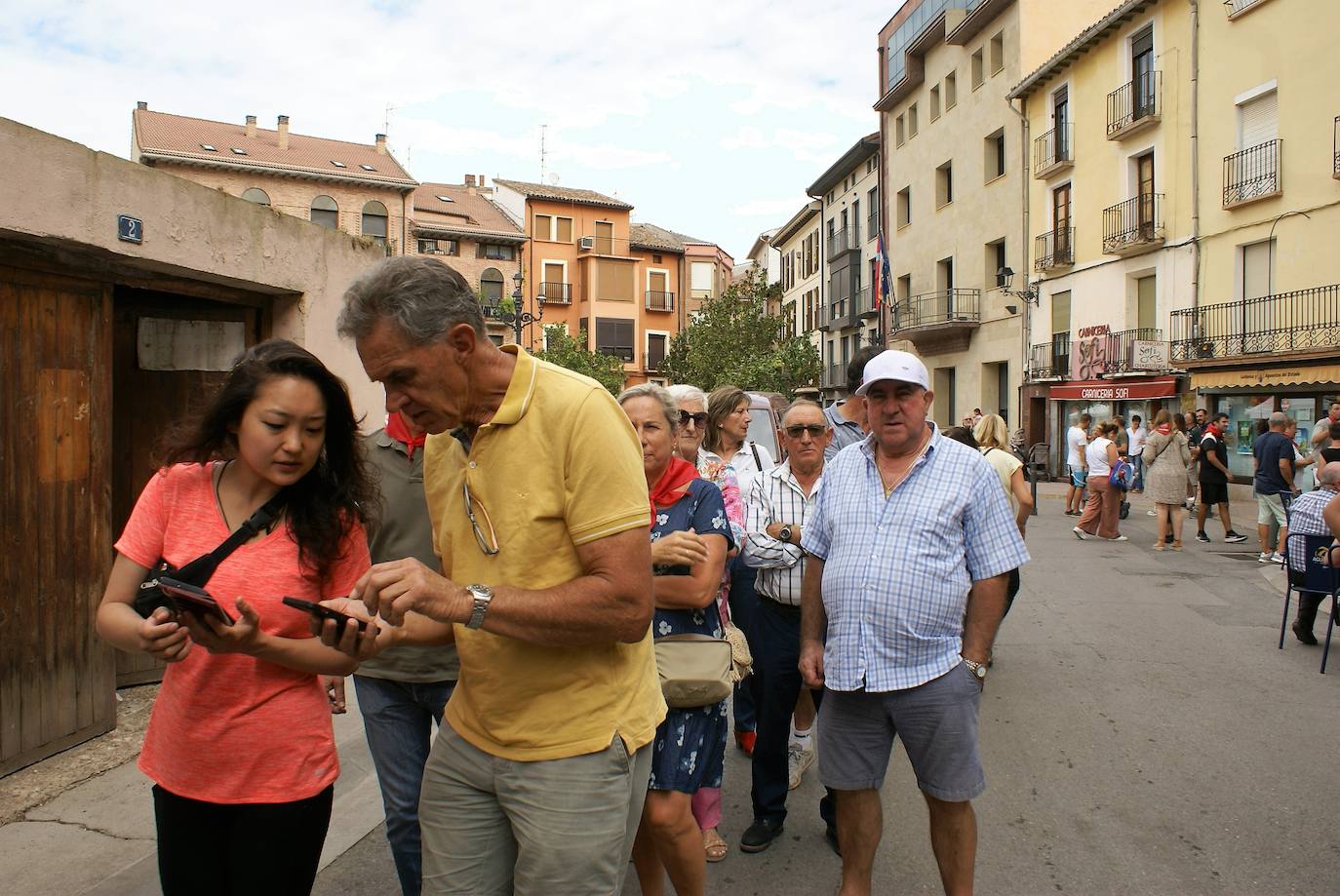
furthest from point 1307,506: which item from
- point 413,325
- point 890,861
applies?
point 413,325

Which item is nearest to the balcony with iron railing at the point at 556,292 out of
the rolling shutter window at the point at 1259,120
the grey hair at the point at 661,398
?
the rolling shutter window at the point at 1259,120

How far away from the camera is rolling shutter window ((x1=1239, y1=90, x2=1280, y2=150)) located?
68.1ft

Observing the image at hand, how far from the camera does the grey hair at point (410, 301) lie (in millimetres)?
2061

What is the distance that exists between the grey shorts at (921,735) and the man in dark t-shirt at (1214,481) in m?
12.6

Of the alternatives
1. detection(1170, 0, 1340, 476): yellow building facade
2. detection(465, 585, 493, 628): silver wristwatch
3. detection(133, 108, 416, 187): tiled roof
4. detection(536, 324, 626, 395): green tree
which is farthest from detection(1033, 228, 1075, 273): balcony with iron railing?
detection(133, 108, 416, 187): tiled roof

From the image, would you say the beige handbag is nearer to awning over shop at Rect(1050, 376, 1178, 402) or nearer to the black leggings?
the black leggings

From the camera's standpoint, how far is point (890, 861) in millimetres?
4176

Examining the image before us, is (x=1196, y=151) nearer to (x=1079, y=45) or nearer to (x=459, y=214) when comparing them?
(x=1079, y=45)

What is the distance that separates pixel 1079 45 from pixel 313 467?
28520mm

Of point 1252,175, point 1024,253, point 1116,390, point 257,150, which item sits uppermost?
point 257,150

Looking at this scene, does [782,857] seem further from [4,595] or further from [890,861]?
[4,595]

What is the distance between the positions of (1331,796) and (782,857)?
2738mm

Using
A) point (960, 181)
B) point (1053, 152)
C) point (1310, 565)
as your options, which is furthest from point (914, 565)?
point (960, 181)

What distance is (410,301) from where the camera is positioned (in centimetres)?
206
